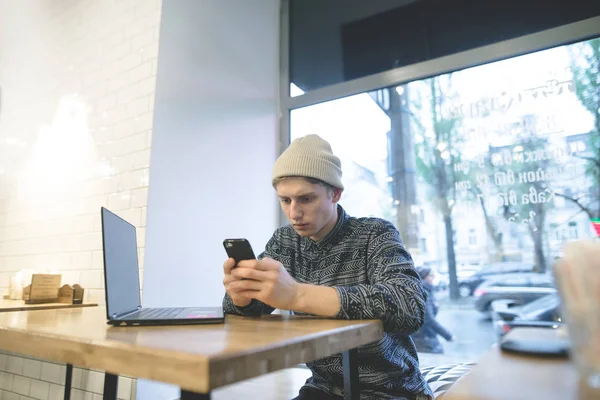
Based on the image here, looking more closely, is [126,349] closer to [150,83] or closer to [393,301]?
[393,301]

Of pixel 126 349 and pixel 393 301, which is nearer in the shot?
pixel 126 349

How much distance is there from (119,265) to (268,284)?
1.26 ft

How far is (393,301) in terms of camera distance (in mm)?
879

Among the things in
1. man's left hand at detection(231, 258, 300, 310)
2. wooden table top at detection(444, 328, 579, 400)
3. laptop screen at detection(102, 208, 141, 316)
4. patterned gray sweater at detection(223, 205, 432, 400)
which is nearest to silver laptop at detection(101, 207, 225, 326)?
laptop screen at detection(102, 208, 141, 316)

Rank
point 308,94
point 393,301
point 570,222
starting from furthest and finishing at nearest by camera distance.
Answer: point 308,94 → point 570,222 → point 393,301

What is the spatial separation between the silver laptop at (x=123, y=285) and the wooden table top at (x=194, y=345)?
0.11ft

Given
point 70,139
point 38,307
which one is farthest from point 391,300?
point 70,139

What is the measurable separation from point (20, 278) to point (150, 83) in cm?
124

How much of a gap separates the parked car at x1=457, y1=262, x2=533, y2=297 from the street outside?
5 centimetres

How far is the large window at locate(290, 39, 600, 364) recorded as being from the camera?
1.85 metres

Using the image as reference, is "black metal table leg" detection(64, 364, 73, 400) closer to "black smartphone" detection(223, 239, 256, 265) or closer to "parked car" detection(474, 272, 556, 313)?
"black smartphone" detection(223, 239, 256, 265)

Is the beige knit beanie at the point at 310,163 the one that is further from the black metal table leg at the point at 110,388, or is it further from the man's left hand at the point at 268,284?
the black metal table leg at the point at 110,388

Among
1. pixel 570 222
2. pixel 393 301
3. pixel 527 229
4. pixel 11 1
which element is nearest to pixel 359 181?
pixel 527 229

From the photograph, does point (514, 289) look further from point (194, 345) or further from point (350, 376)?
point (194, 345)
